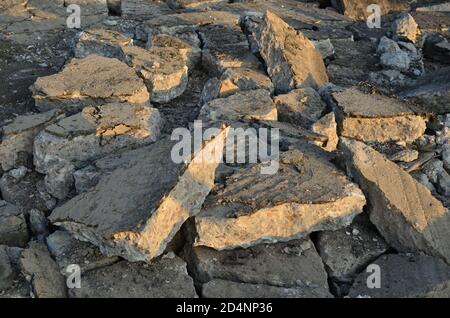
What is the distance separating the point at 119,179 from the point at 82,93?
1.42 meters

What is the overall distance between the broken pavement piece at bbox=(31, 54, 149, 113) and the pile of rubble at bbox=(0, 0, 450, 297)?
2 cm

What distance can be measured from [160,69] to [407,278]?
309 cm

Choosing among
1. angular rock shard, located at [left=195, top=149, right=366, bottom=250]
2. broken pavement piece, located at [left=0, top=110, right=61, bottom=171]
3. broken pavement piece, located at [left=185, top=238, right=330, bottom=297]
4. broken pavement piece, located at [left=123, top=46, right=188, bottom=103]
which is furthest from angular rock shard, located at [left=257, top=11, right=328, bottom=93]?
broken pavement piece, located at [left=0, top=110, right=61, bottom=171]

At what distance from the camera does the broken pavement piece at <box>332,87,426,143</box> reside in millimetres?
4934

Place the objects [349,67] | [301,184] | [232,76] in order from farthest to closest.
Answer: [349,67], [232,76], [301,184]

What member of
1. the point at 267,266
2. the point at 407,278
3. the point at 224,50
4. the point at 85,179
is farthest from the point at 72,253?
the point at 224,50

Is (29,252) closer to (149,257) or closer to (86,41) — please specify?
(149,257)

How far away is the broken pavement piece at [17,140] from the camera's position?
456 centimetres

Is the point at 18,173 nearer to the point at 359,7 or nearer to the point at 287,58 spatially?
the point at 287,58

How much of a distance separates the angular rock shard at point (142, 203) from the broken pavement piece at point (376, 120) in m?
1.35

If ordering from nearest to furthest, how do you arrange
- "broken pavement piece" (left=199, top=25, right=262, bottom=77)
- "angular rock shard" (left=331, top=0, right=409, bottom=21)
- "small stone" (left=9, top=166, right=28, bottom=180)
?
"small stone" (left=9, top=166, right=28, bottom=180) < "broken pavement piece" (left=199, top=25, right=262, bottom=77) < "angular rock shard" (left=331, top=0, right=409, bottom=21)

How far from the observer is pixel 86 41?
20.3ft

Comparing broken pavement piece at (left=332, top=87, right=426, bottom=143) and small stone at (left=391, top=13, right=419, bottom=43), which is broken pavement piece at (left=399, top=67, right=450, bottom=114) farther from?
small stone at (left=391, top=13, right=419, bottom=43)

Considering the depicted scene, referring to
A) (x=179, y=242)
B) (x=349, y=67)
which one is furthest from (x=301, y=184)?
(x=349, y=67)
